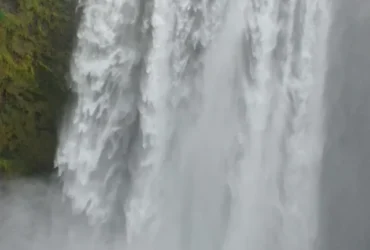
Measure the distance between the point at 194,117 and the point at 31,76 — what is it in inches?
44.6

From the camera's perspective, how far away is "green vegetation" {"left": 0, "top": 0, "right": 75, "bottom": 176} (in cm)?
343

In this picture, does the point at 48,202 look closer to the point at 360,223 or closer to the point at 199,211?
the point at 199,211

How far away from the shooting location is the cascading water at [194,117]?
130 inches

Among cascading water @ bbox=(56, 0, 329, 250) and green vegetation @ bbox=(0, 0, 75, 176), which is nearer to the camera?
cascading water @ bbox=(56, 0, 329, 250)

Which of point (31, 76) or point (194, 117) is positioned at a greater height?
point (31, 76)

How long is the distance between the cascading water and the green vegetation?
19cm

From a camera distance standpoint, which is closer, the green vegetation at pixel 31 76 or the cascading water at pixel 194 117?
the cascading water at pixel 194 117

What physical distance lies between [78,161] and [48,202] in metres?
0.47

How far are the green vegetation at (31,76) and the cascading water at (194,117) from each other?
0.19 m

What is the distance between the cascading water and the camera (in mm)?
3303

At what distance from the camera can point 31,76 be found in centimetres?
351

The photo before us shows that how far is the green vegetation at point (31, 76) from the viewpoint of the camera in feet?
11.3

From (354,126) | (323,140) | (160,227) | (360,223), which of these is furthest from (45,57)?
(360,223)

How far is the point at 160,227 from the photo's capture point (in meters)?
3.59
